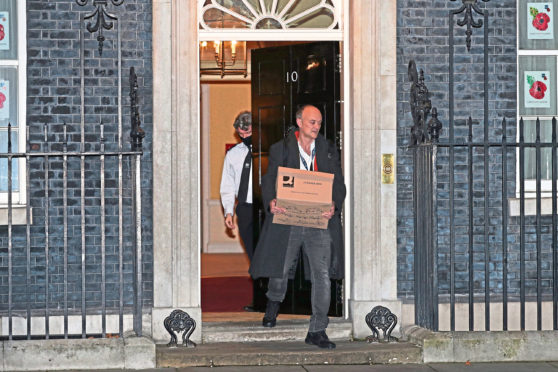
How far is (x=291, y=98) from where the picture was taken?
375 inches

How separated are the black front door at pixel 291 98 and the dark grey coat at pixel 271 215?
30.6 inches

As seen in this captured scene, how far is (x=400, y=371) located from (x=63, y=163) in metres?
2.96

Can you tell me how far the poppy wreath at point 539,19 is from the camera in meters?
9.18

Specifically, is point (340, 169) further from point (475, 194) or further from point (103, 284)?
point (103, 284)

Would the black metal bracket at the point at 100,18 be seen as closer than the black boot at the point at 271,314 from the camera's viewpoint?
Yes

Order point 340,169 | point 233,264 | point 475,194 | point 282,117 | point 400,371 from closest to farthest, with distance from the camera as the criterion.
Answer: point 400,371 → point 340,169 → point 475,194 → point 282,117 → point 233,264

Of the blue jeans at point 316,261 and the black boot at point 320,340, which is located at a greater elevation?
the blue jeans at point 316,261

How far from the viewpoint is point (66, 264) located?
26.1ft

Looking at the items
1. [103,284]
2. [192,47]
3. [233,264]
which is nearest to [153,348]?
[103,284]

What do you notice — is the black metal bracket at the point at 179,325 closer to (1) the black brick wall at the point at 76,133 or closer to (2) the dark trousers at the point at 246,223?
(1) the black brick wall at the point at 76,133

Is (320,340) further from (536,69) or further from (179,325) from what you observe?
(536,69)

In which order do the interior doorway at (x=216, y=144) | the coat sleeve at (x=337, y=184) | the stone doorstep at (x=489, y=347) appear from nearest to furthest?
the stone doorstep at (x=489, y=347)
the coat sleeve at (x=337, y=184)
the interior doorway at (x=216, y=144)

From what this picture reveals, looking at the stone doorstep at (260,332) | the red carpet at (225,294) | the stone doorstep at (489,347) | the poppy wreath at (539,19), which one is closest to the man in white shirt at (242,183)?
the red carpet at (225,294)

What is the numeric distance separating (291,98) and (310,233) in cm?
167
